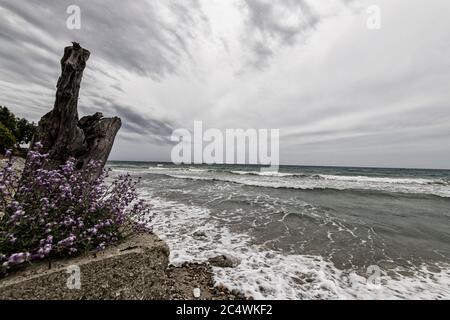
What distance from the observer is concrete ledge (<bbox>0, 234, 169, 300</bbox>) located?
6.34 ft

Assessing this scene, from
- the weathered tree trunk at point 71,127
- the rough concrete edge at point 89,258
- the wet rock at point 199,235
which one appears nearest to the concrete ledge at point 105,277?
the rough concrete edge at point 89,258

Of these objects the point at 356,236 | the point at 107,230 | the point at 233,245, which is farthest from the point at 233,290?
the point at 356,236

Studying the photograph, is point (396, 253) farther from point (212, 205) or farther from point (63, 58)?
point (63, 58)

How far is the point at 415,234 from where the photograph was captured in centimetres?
698

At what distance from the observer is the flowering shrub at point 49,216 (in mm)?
2094

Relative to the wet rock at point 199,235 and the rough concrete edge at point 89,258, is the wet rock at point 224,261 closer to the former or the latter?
the wet rock at point 199,235

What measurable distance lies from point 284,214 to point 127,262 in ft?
25.0

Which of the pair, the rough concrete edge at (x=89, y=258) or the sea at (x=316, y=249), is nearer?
the rough concrete edge at (x=89, y=258)

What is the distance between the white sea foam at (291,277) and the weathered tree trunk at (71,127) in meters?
2.90

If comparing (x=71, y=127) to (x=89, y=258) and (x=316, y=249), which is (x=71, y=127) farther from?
(x=316, y=249)

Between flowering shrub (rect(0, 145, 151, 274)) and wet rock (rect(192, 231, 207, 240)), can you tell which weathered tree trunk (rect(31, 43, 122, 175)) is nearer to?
flowering shrub (rect(0, 145, 151, 274))

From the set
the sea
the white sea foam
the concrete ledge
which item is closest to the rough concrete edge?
the concrete ledge

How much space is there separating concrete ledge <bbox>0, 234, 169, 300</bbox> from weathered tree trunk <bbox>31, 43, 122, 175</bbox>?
204cm

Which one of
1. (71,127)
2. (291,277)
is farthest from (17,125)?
(291,277)
